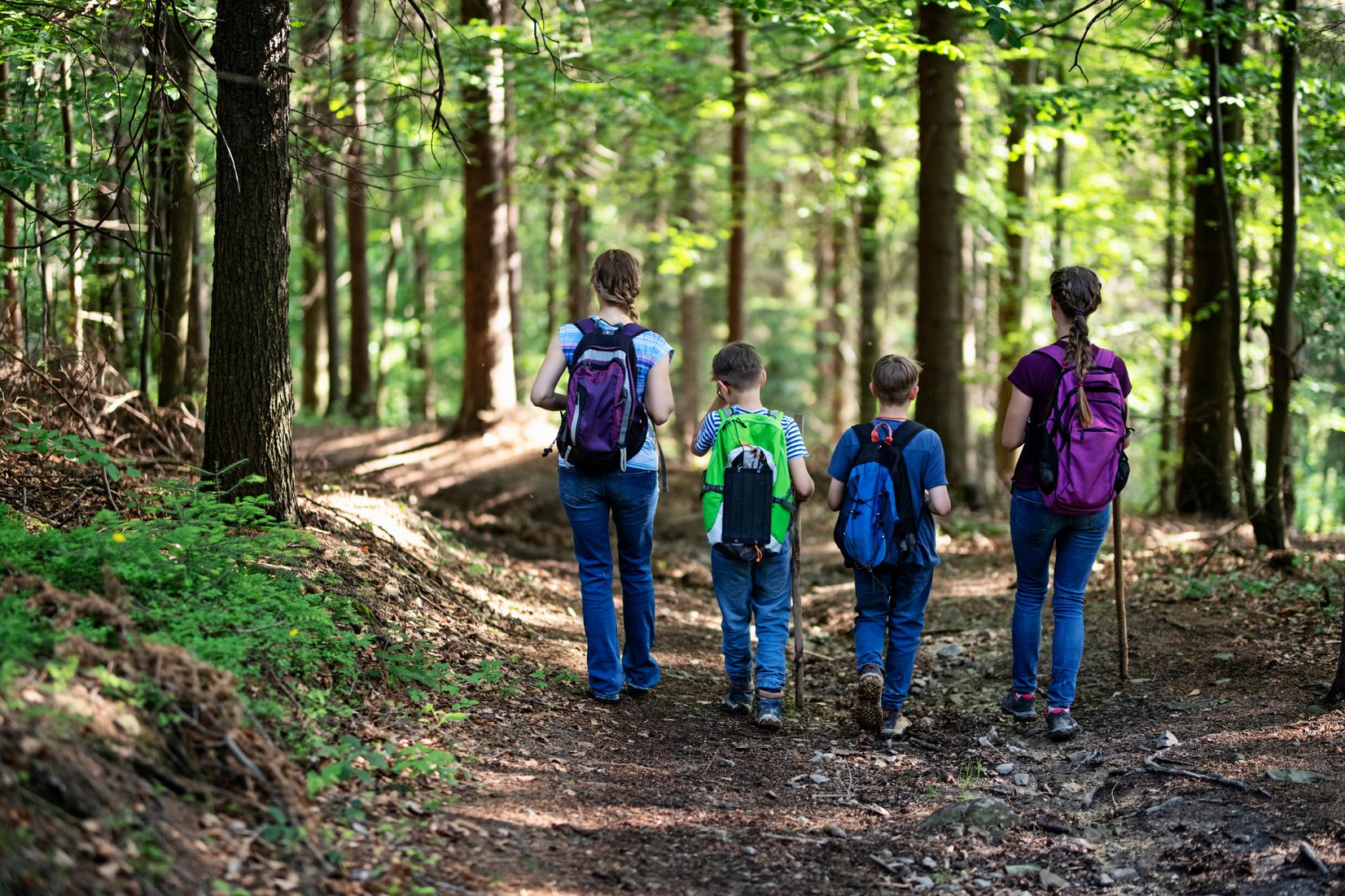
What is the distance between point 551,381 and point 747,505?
1.23m

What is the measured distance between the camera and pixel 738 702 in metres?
5.89

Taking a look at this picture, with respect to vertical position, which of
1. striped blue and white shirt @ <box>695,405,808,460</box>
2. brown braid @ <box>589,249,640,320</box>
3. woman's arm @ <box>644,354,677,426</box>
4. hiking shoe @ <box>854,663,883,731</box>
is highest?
brown braid @ <box>589,249,640,320</box>

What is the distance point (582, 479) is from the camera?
5.57 m

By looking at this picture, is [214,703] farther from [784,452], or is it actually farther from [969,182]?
[969,182]

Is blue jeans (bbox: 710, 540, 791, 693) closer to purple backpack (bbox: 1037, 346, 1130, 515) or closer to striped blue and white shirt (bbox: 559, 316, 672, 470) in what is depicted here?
striped blue and white shirt (bbox: 559, 316, 672, 470)

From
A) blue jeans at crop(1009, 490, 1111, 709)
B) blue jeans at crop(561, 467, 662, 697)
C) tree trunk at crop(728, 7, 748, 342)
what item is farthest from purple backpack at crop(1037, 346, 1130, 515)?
tree trunk at crop(728, 7, 748, 342)

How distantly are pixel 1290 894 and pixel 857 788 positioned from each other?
1801 millimetres

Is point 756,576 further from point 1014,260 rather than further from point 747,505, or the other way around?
point 1014,260

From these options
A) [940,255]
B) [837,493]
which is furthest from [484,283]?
[837,493]

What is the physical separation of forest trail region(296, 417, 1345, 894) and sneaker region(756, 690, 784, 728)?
0.08 metres

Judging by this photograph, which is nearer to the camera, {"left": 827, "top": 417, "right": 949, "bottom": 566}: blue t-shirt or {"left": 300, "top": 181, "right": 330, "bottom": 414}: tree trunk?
{"left": 827, "top": 417, "right": 949, "bottom": 566}: blue t-shirt

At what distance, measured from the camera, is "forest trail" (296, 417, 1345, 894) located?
3863 millimetres

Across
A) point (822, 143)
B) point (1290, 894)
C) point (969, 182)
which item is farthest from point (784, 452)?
point (822, 143)

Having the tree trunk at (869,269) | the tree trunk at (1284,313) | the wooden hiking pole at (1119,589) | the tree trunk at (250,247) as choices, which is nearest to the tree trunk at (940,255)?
the tree trunk at (1284,313)
